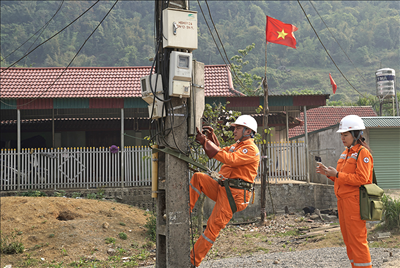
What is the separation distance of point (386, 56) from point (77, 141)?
9751 centimetres

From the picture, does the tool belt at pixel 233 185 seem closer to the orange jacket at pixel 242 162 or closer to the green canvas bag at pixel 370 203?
the orange jacket at pixel 242 162

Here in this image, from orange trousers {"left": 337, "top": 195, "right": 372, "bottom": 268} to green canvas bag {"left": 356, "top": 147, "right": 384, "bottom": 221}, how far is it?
9 centimetres

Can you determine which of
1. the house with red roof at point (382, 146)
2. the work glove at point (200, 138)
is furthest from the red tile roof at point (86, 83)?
the work glove at point (200, 138)

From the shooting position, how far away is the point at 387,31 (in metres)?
101

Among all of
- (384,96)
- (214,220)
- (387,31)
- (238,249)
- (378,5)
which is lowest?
(238,249)

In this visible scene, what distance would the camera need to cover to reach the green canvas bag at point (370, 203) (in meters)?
5.36

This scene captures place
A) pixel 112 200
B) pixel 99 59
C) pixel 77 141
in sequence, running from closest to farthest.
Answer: pixel 112 200 → pixel 77 141 → pixel 99 59

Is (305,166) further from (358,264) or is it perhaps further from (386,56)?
(386,56)

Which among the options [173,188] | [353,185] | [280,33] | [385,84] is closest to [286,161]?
[280,33]

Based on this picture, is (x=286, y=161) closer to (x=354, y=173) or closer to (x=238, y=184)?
(x=354, y=173)

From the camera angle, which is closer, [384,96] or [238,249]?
[238,249]

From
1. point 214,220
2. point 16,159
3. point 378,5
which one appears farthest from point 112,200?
point 378,5

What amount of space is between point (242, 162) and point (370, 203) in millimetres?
1833

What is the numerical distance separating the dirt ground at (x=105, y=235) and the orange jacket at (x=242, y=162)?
3.70m
